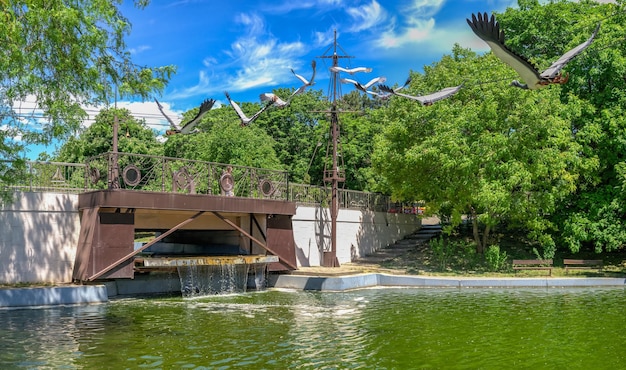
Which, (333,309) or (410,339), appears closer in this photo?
(410,339)

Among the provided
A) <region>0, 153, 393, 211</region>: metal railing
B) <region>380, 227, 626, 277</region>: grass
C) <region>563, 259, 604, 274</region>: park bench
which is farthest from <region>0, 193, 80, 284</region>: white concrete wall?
<region>563, 259, 604, 274</region>: park bench

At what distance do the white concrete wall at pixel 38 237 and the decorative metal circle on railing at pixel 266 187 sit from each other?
19.7ft

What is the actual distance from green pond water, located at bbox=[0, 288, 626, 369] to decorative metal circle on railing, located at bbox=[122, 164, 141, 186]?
3.27 meters

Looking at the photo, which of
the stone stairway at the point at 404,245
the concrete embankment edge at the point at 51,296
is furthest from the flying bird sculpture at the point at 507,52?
the stone stairway at the point at 404,245

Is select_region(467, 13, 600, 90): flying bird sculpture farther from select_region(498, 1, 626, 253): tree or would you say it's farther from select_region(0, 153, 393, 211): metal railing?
select_region(498, 1, 626, 253): tree

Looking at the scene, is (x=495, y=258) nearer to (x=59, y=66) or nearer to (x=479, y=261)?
(x=479, y=261)

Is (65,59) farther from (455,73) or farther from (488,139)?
(455,73)

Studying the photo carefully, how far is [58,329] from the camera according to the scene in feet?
35.6

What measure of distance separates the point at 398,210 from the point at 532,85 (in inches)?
749

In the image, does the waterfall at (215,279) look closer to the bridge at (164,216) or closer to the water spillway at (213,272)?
the water spillway at (213,272)

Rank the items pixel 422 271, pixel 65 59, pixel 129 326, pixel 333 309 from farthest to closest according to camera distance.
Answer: pixel 422 271 → pixel 333 309 → pixel 129 326 → pixel 65 59

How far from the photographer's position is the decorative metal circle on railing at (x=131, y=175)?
51.4ft

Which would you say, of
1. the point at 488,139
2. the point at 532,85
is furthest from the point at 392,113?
the point at 532,85

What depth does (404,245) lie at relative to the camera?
1137 inches
